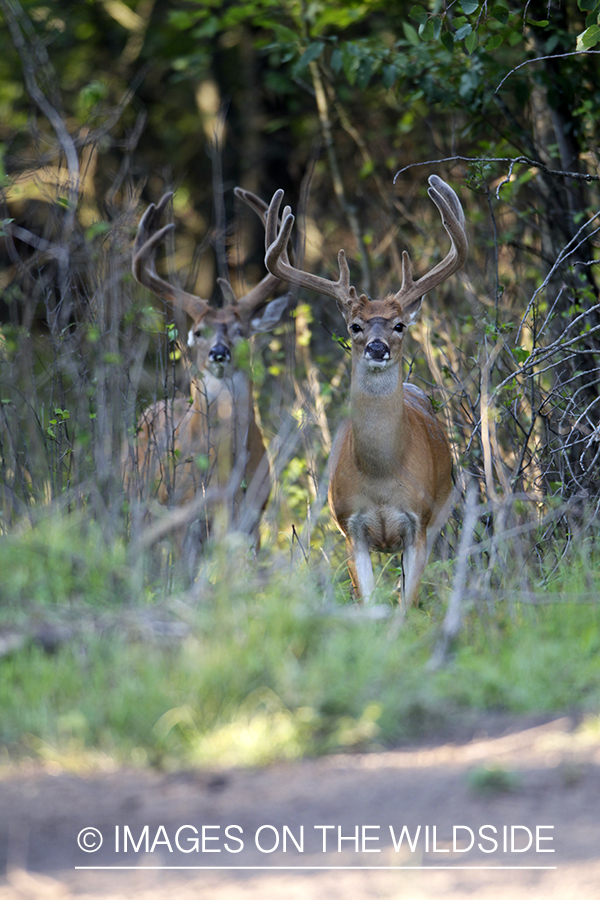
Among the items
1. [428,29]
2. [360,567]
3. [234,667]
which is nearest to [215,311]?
[360,567]

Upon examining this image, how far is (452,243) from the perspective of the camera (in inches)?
258

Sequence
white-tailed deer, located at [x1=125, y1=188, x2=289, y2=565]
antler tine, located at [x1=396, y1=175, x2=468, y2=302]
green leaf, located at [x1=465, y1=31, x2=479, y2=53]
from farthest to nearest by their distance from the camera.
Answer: white-tailed deer, located at [x1=125, y1=188, x2=289, y2=565]
antler tine, located at [x1=396, y1=175, x2=468, y2=302]
green leaf, located at [x1=465, y1=31, x2=479, y2=53]

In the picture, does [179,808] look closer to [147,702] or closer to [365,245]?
[147,702]

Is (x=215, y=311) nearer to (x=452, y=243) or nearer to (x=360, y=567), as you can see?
(x=452, y=243)

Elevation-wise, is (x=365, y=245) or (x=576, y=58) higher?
(x=365, y=245)

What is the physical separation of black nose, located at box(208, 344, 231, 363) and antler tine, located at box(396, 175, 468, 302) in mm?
1759

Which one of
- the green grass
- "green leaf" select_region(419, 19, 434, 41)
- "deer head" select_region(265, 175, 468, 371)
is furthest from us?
"deer head" select_region(265, 175, 468, 371)

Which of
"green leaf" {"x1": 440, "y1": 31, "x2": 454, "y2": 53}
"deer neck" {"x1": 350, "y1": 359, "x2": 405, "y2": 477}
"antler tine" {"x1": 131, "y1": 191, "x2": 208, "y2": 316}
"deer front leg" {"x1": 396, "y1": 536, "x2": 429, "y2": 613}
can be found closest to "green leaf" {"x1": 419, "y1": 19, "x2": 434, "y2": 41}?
"green leaf" {"x1": 440, "y1": 31, "x2": 454, "y2": 53}

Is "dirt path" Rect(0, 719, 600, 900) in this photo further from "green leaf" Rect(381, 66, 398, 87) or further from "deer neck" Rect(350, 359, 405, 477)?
"green leaf" Rect(381, 66, 398, 87)

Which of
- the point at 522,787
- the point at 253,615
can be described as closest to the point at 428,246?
the point at 253,615

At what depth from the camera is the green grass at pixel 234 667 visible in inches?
142

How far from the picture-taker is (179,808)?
3.29 m

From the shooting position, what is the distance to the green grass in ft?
11.8

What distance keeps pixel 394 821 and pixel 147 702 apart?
3.18 ft
